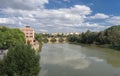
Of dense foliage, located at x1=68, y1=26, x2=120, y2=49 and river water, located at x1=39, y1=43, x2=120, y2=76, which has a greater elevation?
dense foliage, located at x1=68, y1=26, x2=120, y2=49

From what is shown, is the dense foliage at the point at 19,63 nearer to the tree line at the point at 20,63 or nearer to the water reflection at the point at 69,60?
the tree line at the point at 20,63

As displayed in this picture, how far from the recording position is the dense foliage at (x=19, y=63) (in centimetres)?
1605

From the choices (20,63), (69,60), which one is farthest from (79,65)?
(20,63)

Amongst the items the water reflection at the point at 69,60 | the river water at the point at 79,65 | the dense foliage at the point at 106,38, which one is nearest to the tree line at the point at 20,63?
the river water at the point at 79,65

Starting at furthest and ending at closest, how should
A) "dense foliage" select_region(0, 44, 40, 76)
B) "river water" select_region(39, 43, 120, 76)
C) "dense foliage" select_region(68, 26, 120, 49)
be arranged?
"dense foliage" select_region(68, 26, 120, 49)
"river water" select_region(39, 43, 120, 76)
"dense foliage" select_region(0, 44, 40, 76)

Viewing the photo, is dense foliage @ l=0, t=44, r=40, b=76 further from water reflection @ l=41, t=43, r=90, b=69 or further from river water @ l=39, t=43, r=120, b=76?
water reflection @ l=41, t=43, r=90, b=69

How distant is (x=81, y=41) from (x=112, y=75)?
279 feet

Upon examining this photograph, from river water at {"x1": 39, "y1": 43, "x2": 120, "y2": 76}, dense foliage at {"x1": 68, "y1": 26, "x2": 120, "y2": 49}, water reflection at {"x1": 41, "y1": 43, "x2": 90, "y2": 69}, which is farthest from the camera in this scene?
dense foliage at {"x1": 68, "y1": 26, "x2": 120, "y2": 49}

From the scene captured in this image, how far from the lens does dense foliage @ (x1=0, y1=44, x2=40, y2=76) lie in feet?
52.6

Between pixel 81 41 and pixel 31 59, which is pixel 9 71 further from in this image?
pixel 81 41

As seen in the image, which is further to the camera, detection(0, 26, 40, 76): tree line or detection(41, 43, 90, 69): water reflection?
detection(41, 43, 90, 69): water reflection

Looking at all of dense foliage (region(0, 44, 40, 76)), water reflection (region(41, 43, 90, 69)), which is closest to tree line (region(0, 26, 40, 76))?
dense foliage (region(0, 44, 40, 76))

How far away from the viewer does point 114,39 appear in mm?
67312

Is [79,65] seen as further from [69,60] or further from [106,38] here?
[106,38]
